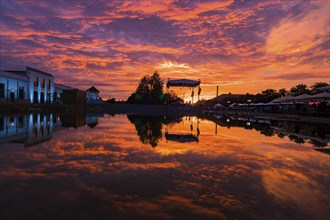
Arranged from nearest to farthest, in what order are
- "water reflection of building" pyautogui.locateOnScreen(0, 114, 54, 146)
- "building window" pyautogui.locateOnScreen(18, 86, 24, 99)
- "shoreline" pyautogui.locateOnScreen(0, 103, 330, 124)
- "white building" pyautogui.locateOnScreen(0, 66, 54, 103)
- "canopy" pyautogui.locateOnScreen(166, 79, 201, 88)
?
"water reflection of building" pyautogui.locateOnScreen(0, 114, 54, 146)
"shoreline" pyautogui.locateOnScreen(0, 103, 330, 124)
"white building" pyautogui.locateOnScreen(0, 66, 54, 103)
"building window" pyautogui.locateOnScreen(18, 86, 24, 99)
"canopy" pyautogui.locateOnScreen(166, 79, 201, 88)

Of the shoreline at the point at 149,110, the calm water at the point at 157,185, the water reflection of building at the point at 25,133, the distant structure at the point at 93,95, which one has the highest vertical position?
the distant structure at the point at 93,95

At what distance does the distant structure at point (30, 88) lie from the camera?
39.8 m

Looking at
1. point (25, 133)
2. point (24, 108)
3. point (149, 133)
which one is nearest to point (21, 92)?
point (24, 108)

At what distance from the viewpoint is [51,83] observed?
56.5 metres

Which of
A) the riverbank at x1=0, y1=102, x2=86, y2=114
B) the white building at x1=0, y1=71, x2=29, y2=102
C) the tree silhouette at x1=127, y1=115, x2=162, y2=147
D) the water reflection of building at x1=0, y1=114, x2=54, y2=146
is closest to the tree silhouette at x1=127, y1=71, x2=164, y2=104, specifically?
the riverbank at x1=0, y1=102, x2=86, y2=114

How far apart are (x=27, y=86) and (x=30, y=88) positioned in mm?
662

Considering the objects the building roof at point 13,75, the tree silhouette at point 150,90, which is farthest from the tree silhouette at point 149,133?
the tree silhouette at point 150,90

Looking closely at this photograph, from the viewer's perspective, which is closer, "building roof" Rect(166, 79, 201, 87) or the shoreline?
the shoreline

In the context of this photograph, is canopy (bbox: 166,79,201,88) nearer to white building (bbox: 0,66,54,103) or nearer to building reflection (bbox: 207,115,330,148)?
building reflection (bbox: 207,115,330,148)

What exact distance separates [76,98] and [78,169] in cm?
5595

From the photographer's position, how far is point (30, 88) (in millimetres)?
47031

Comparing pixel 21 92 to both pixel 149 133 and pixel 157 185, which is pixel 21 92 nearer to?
pixel 149 133

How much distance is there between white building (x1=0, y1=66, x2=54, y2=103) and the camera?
130 feet

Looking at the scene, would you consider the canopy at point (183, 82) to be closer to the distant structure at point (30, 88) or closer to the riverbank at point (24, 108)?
the riverbank at point (24, 108)
